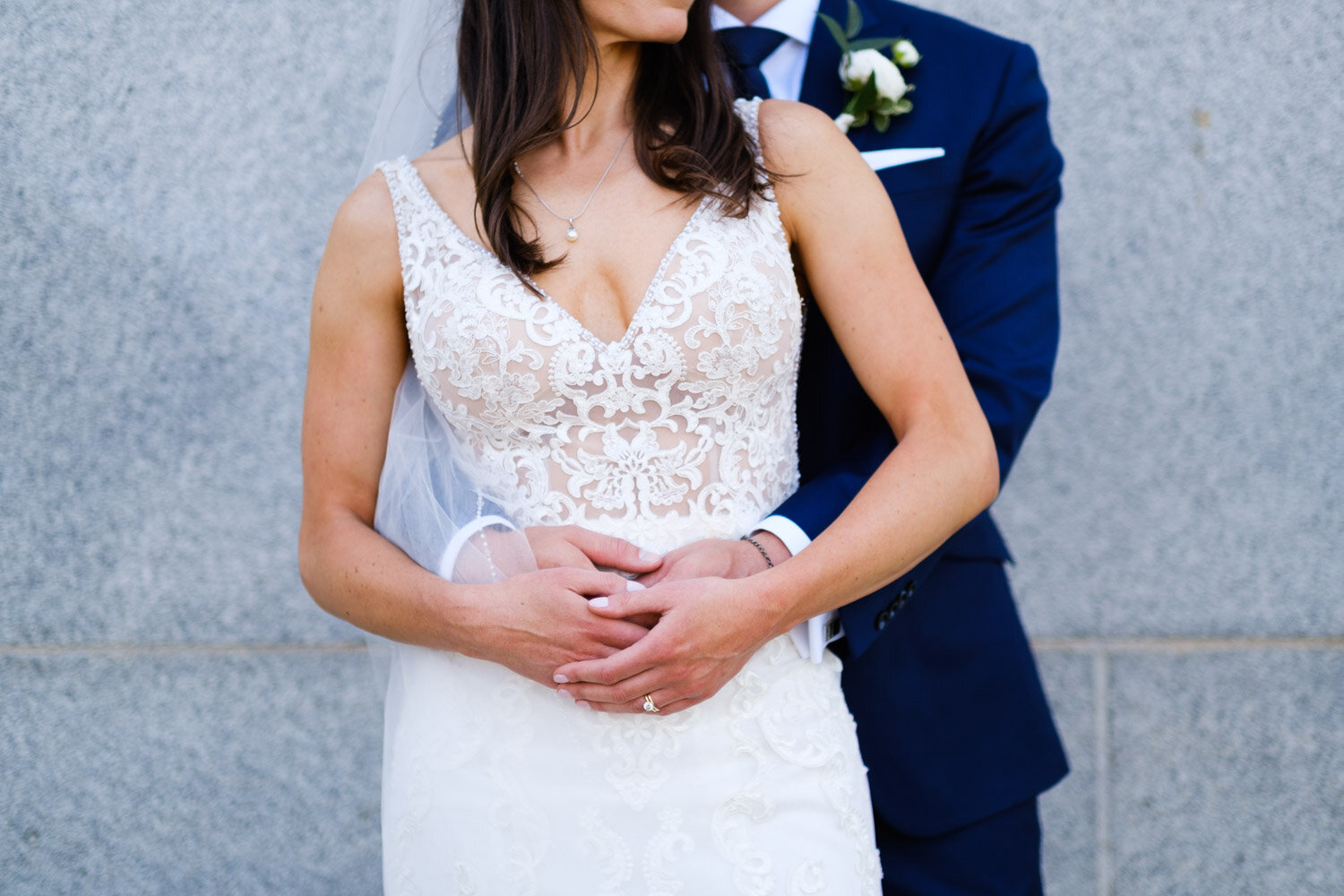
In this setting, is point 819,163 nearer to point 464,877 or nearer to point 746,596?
point 746,596

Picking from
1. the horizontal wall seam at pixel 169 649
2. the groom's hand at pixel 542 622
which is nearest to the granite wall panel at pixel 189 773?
the horizontal wall seam at pixel 169 649

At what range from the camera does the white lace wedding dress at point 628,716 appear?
5.29 ft

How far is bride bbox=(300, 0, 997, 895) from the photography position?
161cm

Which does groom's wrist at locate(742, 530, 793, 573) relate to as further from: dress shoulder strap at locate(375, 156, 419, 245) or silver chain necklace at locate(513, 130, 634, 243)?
dress shoulder strap at locate(375, 156, 419, 245)

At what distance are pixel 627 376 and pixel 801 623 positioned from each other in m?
0.48

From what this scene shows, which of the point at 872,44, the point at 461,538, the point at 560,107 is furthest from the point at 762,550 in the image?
the point at 872,44

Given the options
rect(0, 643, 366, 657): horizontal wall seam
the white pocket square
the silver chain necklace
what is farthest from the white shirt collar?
rect(0, 643, 366, 657): horizontal wall seam

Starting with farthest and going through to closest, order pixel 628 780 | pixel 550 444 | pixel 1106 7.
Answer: pixel 1106 7 < pixel 550 444 < pixel 628 780

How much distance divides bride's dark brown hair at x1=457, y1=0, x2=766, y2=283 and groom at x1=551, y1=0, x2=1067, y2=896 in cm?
21

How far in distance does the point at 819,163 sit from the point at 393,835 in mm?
1318

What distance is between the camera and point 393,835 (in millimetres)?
1746

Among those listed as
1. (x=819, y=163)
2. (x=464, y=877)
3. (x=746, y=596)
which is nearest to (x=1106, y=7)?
(x=819, y=163)

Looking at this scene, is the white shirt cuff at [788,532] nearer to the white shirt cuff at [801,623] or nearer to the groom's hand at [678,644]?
the white shirt cuff at [801,623]

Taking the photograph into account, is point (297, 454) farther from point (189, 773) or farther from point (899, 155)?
point (899, 155)
